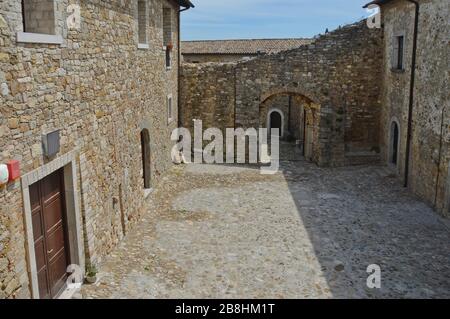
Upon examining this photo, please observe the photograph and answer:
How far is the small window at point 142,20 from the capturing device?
11156mm

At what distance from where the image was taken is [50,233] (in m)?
6.41

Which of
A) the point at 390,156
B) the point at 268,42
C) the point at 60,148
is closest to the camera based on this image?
the point at 60,148

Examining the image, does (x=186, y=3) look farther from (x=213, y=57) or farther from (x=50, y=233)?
(x=213, y=57)

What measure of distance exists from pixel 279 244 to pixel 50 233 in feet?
14.9

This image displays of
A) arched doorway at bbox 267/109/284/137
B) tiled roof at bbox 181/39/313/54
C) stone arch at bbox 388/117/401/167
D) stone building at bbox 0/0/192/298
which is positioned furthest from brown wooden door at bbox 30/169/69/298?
tiled roof at bbox 181/39/313/54

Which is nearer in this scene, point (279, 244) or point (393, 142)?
point (279, 244)

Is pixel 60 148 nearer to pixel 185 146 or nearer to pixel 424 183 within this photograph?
pixel 424 183

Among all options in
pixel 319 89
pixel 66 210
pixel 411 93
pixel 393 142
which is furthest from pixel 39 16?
pixel 393 142

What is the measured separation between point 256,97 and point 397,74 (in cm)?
502

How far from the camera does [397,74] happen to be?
46.5 ft

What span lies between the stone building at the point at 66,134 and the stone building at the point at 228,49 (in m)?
17.6

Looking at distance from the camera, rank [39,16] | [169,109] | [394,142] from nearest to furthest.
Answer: [39,16] < [394,142] < [169,109]

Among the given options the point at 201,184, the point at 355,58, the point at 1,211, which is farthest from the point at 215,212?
the point at 355,58
